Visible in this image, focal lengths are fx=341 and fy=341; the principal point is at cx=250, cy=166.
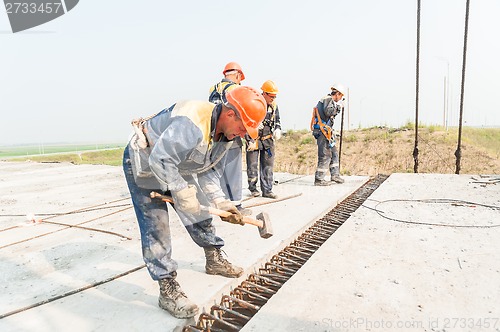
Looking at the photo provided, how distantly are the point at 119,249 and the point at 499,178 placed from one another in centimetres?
606

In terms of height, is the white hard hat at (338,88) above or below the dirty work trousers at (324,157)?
above

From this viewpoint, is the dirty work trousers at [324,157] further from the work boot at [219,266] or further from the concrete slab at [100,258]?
the work boot at [219,266]

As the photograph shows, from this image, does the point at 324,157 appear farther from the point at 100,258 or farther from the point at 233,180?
the point at 100,258

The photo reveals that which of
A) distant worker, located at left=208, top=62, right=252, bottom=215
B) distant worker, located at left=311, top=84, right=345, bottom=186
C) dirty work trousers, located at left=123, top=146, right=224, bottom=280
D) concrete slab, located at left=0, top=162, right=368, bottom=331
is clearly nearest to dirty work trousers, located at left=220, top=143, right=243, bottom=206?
distant worker, located at left=208, top=62, right=252, bottom=215

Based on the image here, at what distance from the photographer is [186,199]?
5.94ft

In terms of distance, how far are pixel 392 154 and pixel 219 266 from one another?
12271 millimetres

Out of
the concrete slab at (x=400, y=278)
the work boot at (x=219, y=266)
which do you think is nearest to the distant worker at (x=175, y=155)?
the work boot at (x=219, y=266)

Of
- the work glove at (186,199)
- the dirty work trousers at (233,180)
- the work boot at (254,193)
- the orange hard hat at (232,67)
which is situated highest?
the orange hard hat at (232,67)

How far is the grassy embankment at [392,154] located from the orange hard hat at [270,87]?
578cm

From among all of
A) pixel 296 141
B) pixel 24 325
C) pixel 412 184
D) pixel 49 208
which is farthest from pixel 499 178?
pixel 296 141

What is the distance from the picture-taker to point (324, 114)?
18.0 ft

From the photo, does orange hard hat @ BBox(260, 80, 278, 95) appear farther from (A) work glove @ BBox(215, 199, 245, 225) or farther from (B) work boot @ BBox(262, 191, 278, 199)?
(A) work glove @ BBox(215, 199, 245, 225)

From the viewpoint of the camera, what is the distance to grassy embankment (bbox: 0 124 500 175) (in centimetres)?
1134

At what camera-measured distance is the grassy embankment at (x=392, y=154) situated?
37.2 ft
